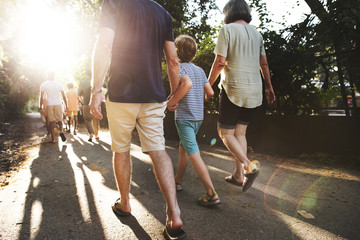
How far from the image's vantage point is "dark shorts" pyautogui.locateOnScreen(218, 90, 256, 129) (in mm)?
3148

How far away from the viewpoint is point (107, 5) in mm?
2076

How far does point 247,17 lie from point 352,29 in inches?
83.6

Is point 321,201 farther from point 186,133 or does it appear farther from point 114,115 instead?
point 114,115

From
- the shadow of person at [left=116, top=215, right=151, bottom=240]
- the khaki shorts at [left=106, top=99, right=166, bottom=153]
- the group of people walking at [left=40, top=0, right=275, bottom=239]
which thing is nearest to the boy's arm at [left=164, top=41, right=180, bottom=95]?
the group of people walking at [left=40, top=0, right=275, bottom=239]

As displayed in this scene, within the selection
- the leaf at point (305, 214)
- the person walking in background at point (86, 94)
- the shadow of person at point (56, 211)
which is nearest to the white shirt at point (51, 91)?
the person walking in background at point (86, 94)

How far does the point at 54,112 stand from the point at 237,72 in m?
5.87

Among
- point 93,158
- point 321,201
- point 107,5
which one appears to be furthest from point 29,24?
point 321,201

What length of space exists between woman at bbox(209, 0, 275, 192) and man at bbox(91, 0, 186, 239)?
1.02 metres

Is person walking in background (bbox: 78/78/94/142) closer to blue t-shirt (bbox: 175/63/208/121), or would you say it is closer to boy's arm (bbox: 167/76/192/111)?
blue t-shirt (bbox: 175/63/208/121)

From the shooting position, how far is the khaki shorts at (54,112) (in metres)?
7.08

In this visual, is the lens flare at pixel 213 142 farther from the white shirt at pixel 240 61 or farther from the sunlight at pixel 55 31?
the sunlight at pixel 55 31

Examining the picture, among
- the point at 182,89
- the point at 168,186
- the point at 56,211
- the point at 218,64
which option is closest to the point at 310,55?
the point at 218,64

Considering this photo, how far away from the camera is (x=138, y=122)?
2293mm

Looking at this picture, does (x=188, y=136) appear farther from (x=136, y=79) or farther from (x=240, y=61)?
(x=240, y=61)
